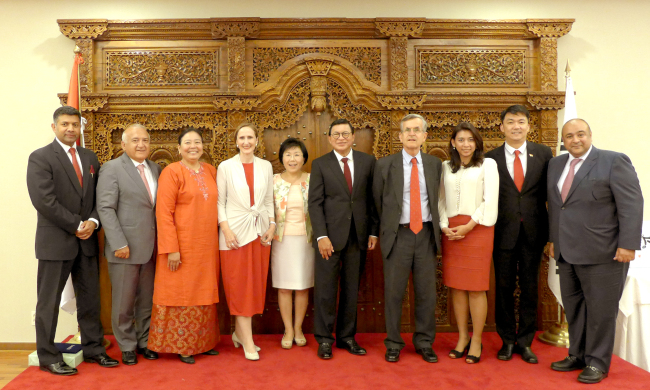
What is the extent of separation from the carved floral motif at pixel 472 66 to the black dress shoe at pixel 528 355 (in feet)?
7.45

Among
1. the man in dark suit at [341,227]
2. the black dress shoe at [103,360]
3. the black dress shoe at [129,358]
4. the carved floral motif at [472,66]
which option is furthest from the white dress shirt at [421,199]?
the black dress shoe at [103,360]

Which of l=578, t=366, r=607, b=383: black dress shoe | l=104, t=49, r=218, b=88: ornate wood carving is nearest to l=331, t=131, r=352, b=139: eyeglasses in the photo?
l=104, t=49, r=218, b=88: ornate wood carving

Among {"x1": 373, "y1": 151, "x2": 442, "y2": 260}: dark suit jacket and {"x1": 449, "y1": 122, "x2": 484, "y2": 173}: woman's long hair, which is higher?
{"x1": 449, "y1": 122, "x2": 484, "y2": 173}: woman's long hair

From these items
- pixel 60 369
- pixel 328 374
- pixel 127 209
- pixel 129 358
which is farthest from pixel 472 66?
pixel 60 369

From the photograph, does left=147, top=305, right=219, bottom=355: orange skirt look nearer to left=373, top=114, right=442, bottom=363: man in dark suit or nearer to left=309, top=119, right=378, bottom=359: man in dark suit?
left=309, top=119, right=378, bottom=359: man in dark suit

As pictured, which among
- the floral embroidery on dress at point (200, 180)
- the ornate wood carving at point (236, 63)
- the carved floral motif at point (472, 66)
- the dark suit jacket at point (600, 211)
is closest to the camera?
the dark suit jacket at point (600, 211)

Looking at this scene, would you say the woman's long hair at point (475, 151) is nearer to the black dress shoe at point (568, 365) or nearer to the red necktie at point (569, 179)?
the red necktie at point (569, 179)

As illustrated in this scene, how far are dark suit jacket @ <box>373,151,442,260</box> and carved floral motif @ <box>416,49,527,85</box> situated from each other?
1155 mm

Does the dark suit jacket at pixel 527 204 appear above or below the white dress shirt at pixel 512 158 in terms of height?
below

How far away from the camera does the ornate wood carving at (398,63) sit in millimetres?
3881

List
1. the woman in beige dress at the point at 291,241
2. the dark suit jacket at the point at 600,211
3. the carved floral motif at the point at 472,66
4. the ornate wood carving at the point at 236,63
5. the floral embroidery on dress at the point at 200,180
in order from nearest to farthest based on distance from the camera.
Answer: the dark suit jacket at the point at 600,211
the floral embroidery on dress at the point at 200,180
the woman in beige dress at the point at 291,241
the ornate wood carving at the point at 236,63
the carved floral motif at the point at 472,66

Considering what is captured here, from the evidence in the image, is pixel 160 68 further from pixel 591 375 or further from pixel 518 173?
pixel 591 375

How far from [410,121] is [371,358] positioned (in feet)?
5.70

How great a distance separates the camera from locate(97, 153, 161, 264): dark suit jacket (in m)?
3.04
